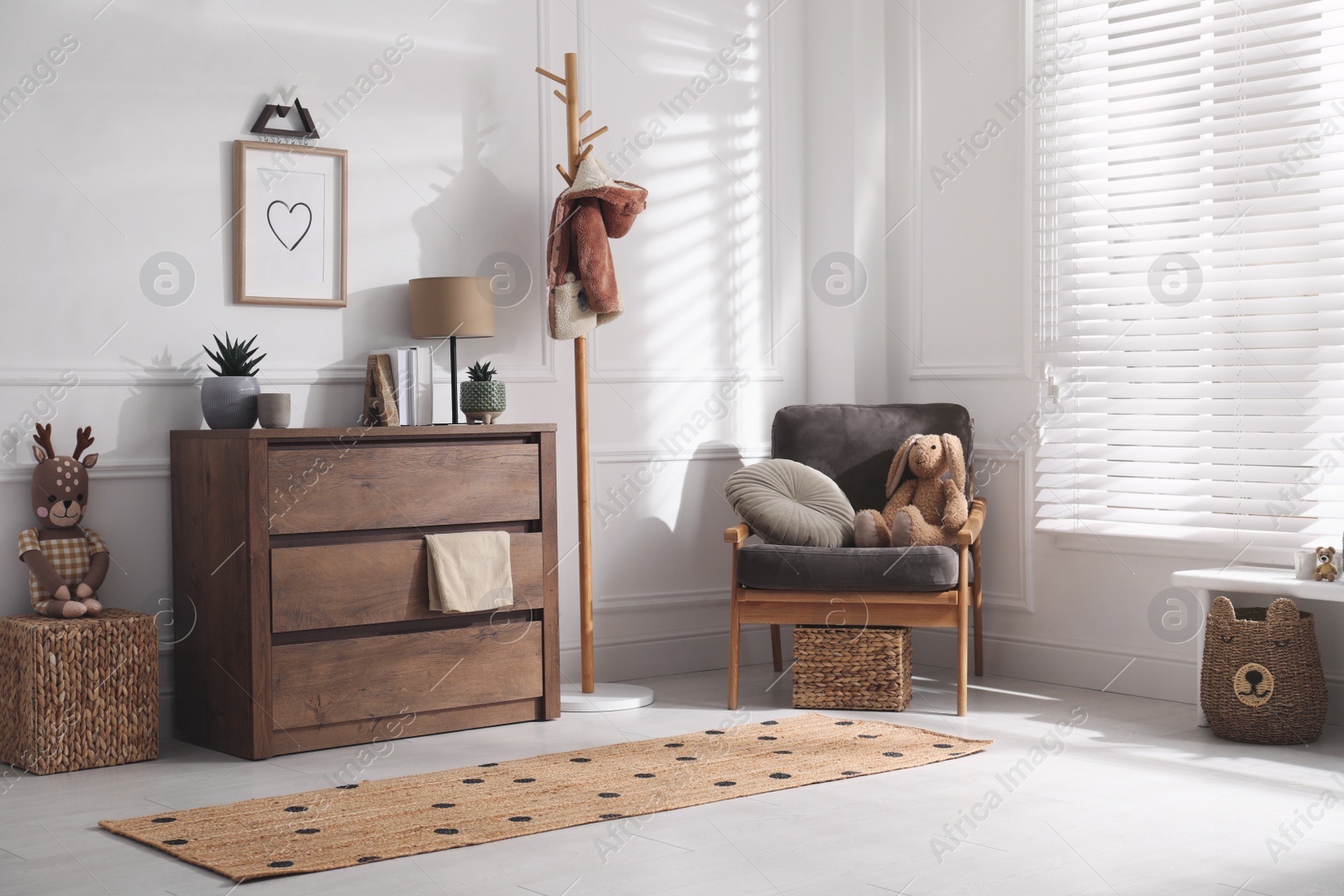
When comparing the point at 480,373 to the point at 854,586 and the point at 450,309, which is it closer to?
the point at 450,309

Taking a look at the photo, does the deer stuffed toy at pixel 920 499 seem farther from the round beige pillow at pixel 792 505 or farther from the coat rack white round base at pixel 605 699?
the coat rack white round base at pixel 605 699

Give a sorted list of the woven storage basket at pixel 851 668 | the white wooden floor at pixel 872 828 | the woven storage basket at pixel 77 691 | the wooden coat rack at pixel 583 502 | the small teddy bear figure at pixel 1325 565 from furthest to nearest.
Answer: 1. the wooden coat rack at pixel 583 502
2. the woven storage basket at pixel 851 668
3. the small teddy bear figure at pixel 1325 565
4. the woven storage basket at pixel 77 691
5. the white wooden floor at pixel 872 828

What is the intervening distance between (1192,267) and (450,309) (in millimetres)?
2259

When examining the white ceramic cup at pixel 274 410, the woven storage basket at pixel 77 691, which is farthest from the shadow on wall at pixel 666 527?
the woven storage basket at pixel 77 691

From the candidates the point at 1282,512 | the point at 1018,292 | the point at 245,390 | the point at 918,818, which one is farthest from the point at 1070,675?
the point at 245,390

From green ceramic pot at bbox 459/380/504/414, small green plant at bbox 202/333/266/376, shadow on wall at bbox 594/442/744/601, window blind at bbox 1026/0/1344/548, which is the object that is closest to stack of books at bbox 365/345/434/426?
green ceramic pot at bbox 459/380/504/414

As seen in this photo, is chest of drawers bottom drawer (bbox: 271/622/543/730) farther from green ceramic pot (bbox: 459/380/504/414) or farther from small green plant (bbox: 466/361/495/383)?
small green plant (bbox: 466/361/495/383)

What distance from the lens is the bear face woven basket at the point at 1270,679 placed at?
11.3 feet

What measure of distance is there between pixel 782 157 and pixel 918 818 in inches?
114

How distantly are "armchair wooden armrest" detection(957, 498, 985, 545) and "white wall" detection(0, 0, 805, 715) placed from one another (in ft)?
3.14

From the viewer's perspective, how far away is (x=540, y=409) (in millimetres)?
4379

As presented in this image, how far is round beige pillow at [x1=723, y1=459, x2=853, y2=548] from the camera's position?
413 centimetres

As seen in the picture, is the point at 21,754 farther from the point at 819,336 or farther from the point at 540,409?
the point at 819,336

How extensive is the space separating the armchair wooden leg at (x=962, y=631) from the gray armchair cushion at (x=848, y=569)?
0.09 feet
